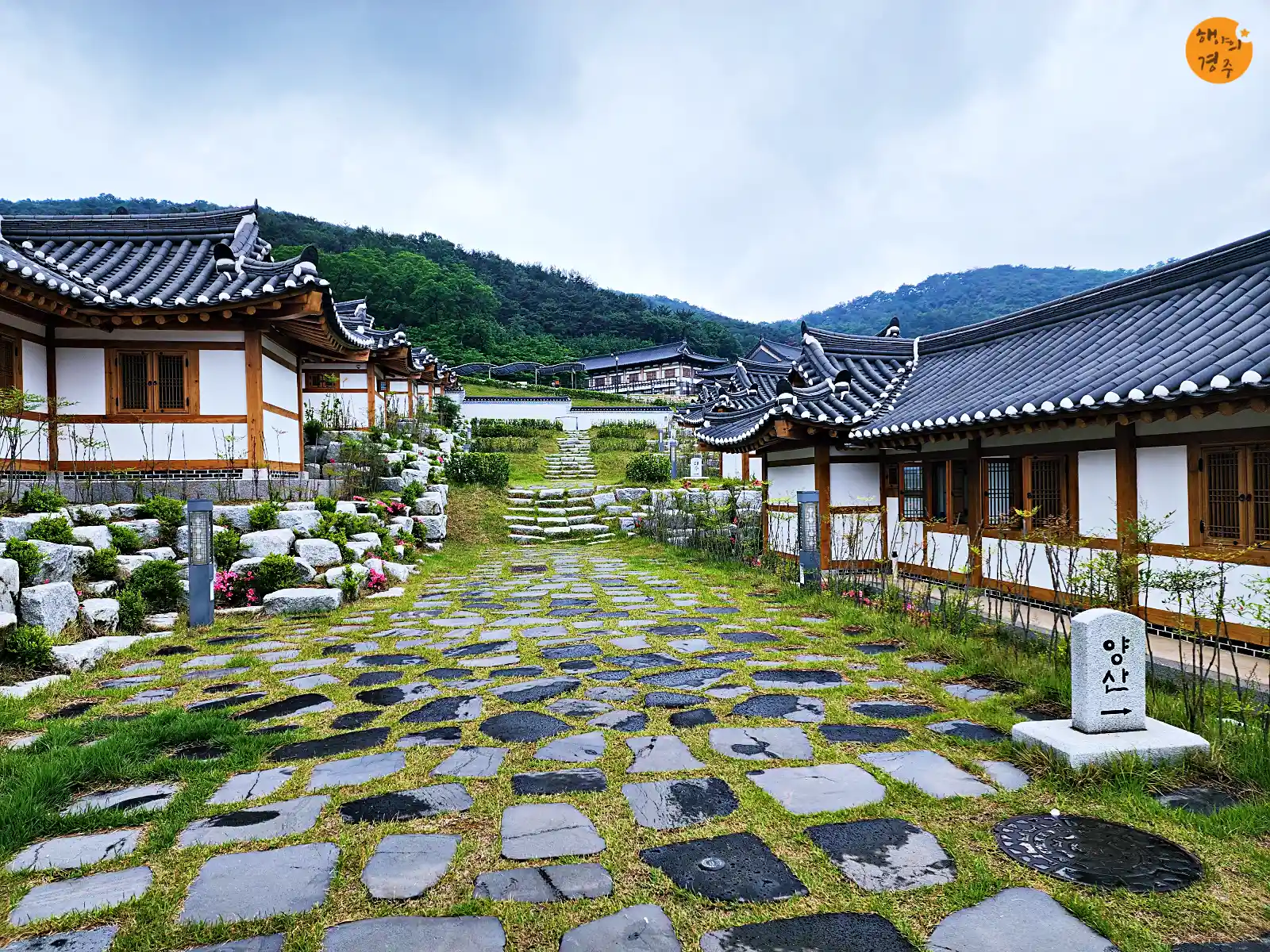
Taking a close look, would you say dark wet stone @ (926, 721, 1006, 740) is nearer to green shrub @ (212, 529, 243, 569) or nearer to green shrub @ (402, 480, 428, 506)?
green shrub @ (212, 529, 243, 569)

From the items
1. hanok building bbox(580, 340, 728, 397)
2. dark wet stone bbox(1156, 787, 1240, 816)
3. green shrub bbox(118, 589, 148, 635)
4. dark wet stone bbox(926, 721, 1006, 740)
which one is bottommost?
dark wet stone bbox(926, 721, 1006, 740)

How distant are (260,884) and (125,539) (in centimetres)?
739

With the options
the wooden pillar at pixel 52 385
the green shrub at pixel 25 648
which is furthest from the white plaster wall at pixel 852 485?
the wooden pillar at pixel 52 385

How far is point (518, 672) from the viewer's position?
6.04 metres

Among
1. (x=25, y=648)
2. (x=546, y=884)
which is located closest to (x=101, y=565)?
(x=25, y=648)

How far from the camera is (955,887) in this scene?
274cm

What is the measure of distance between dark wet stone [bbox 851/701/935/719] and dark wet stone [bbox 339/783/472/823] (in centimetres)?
297

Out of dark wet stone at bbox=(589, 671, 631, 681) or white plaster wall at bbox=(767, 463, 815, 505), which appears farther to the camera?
white plaster wall at bbox=(767, 463, 815, 505)

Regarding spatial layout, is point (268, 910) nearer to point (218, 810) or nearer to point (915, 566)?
point (218, 810)

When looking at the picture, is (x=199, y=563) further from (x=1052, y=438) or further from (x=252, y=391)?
(x=1052, y=438)

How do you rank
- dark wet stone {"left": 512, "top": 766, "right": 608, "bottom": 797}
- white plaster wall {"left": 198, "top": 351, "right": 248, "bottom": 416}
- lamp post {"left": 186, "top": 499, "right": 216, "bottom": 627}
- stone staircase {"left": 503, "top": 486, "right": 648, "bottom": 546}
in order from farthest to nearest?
1. stone staircase {"left": 503, "top": 486, "right": 648, "bottom": 546}
2. white plaster wall {"left": 198, "top": 351, "right": 248, "bottom": 416}
3. lamp post {"left": 186, "top": 499, "right": 216, "bottom": 627}
4. dark wet stone {"left": 512, "top": 766, "right": 608, "bottom": 797}

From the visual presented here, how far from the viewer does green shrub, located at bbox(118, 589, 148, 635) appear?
24.1 ft

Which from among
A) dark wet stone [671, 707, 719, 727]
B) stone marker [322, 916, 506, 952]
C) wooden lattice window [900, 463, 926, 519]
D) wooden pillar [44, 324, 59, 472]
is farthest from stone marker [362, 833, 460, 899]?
wooden pillar [44, 324, 59, 472]

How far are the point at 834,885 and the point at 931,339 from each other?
42.2ft
